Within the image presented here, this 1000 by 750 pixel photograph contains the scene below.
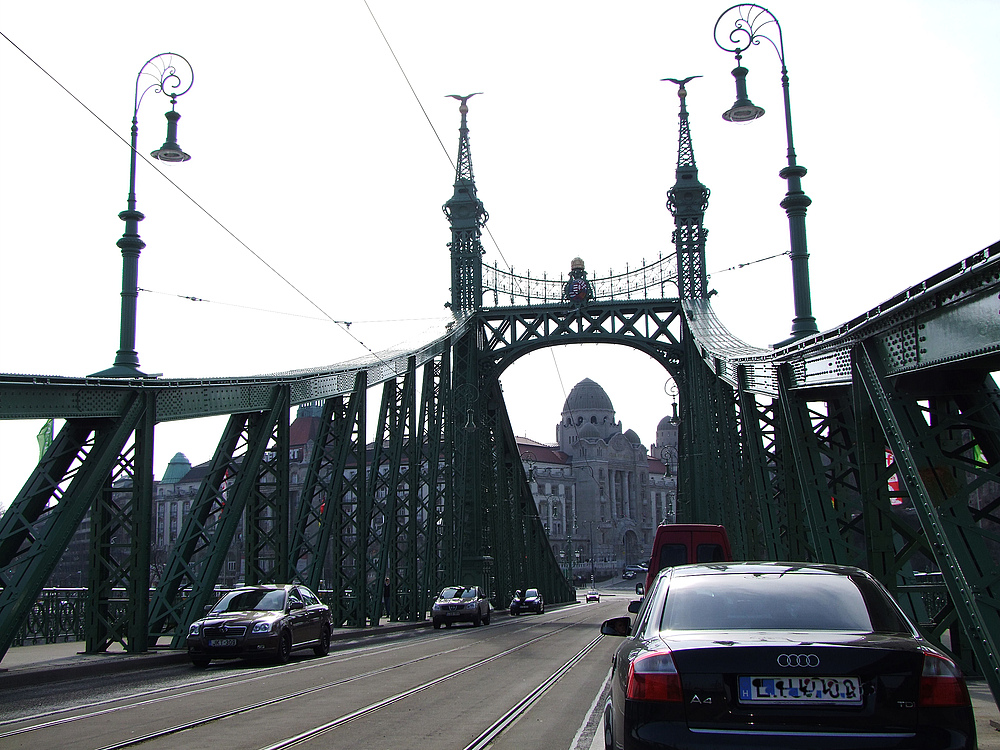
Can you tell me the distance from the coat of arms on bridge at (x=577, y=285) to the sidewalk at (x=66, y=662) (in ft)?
77.6

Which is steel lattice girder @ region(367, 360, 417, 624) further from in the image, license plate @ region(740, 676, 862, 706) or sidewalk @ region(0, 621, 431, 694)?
license plate @ region(740, 676, 862, 706)

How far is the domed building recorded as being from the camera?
155000 millimetres

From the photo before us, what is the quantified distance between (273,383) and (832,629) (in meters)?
17.4

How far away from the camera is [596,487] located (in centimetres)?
16012

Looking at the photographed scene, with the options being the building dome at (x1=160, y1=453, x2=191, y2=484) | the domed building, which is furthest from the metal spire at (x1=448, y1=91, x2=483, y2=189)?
the domed building

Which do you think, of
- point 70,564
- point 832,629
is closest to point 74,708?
point 832,629

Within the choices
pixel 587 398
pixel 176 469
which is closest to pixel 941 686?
pixel 176 469

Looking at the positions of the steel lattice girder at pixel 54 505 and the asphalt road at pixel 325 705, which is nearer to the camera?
the asphalt road at pixel 325 705

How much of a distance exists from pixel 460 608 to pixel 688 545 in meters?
12.3

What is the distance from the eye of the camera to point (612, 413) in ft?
557

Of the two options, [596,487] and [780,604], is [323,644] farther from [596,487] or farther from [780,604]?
[596,487]

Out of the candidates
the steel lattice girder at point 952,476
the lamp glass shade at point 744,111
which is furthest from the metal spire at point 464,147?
the steel lattice girder at point 952,476

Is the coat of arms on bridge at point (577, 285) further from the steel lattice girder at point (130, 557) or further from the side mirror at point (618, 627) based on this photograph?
the side mirror at point (618, 627)

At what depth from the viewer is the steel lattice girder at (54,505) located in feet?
46.4
